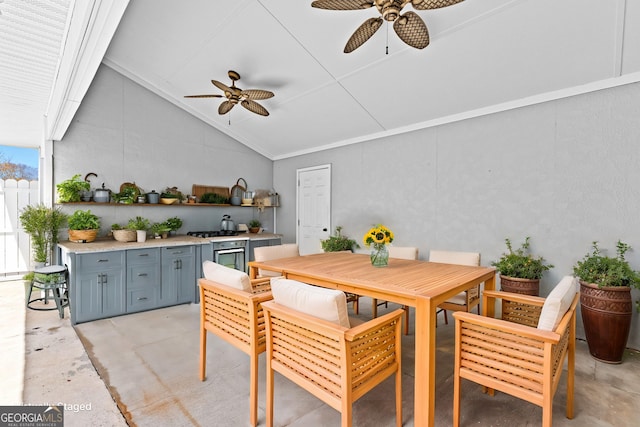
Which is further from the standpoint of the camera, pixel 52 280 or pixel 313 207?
pixel 313 207

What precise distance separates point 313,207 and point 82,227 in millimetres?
3590

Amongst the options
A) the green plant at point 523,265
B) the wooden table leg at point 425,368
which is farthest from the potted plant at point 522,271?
the wooden table leg at point 425,368

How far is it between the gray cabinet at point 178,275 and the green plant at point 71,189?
55.6 inches

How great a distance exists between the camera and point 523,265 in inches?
127

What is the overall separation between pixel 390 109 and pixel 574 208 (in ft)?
7.94


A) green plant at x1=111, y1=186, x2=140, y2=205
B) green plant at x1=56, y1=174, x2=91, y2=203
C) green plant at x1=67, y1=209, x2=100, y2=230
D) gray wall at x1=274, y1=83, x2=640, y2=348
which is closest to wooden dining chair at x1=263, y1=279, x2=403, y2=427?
gray wall at x1=274, y1=83, x2=640, y2=348

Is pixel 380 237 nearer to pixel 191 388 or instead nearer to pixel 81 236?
pixel 191 388

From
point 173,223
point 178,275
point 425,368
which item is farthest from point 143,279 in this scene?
point 425,368

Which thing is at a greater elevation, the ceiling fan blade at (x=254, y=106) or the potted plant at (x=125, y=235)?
the ceiling fan blade at (x=254, y=106)

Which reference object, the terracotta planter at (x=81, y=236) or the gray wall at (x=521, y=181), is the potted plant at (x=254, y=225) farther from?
the terracotta planter at (x=81, y=236)

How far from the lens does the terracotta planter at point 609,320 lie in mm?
2572

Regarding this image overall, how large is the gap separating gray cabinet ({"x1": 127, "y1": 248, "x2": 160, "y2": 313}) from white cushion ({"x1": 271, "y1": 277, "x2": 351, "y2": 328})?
2.91m

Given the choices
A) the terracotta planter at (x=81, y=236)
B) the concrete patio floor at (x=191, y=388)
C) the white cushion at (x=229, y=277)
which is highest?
the terracotta planter at (x=81, y=236)

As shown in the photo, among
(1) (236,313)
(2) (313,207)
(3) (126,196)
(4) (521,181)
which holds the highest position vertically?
(4) (521,181)
